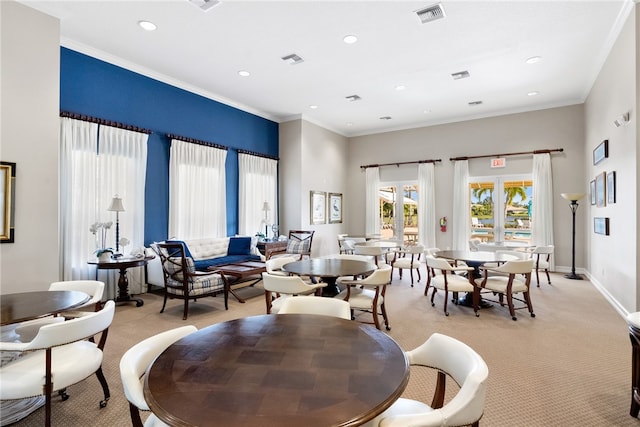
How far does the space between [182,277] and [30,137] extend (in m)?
2.32

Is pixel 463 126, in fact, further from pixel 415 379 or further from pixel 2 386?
pixel 2 386

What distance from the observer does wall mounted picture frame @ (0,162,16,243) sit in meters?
3.38

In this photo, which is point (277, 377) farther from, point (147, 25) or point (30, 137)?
point (147, 25)

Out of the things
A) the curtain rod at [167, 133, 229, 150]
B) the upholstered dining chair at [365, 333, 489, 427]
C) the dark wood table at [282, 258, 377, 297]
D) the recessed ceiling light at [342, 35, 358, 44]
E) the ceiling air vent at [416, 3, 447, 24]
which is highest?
the recessed ceiling light at [342, 35, 358, 44]

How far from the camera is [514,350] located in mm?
3234

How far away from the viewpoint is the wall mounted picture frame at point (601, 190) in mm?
5117

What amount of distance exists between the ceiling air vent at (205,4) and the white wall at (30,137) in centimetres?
174

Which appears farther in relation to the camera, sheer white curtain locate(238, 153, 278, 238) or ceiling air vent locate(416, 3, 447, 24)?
sheer white curtain locate(238, 153, 278, 238)

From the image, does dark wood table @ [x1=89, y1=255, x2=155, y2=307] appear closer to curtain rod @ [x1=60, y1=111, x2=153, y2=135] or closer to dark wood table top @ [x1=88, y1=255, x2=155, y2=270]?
dark wood table top @ [x1=88, y1=255, x2=155, y2=270]

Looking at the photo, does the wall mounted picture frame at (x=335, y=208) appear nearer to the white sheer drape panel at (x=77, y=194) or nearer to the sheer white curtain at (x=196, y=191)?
the sheer white curtain at (x=196, y=191)

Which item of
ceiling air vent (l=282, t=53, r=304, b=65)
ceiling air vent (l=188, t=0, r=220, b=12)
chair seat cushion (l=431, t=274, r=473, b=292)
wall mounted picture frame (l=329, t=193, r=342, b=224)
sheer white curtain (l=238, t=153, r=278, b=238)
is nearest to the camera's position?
ceiling air vent (l=188, t=0, r=220, b=12)

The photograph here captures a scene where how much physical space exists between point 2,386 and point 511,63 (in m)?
6.88

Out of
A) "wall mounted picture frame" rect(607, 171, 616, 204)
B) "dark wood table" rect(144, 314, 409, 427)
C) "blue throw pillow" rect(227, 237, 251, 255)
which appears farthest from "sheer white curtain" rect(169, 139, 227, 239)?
"wall mounted picture frame" rect(607, 171, 616, 204)

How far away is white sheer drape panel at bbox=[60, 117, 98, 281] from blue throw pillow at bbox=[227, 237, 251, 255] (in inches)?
90.0
